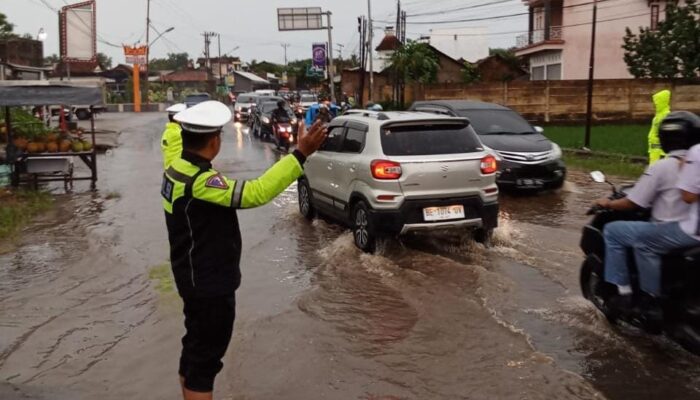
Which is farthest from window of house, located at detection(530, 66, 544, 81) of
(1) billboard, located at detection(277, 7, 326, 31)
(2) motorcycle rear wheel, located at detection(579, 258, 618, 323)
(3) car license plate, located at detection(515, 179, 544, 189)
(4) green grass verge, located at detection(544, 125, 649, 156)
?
(2) motorcycle rear wheel, located at detection(579, 258, 618, 323)

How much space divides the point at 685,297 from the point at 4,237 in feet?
29.8

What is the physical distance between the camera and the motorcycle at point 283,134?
23.2 meters

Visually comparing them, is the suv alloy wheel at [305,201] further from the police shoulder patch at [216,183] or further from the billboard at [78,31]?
the billboard at [78,31]

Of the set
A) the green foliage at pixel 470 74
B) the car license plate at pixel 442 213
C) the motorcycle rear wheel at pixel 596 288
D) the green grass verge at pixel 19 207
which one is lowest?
the green grass verge at pixel 19 207

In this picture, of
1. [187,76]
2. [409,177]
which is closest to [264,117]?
[409,177]

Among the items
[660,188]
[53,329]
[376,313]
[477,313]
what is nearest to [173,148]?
[53,329]

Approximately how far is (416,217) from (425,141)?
36.8 inches

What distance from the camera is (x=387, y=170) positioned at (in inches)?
320

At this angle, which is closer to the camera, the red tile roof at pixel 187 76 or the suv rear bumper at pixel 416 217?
the suv rear bumper at pixel 416 217

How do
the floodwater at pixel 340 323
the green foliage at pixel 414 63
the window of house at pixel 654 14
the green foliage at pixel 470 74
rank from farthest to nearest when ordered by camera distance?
the green foliage at pixel 470 74 < the window of house at pixel 654 14 < the green foliage at pixel 414 63 < the floodwater at pixel 340 323

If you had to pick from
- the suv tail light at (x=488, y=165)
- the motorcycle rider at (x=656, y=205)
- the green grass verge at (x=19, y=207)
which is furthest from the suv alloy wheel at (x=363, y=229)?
the green grass verge at (x=19, y=207)

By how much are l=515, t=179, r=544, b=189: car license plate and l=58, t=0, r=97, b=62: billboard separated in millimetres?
20011

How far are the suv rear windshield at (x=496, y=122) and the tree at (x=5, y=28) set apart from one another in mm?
40287

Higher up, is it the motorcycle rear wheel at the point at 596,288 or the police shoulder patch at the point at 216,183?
the police shoulder patch at the point at 216,183
